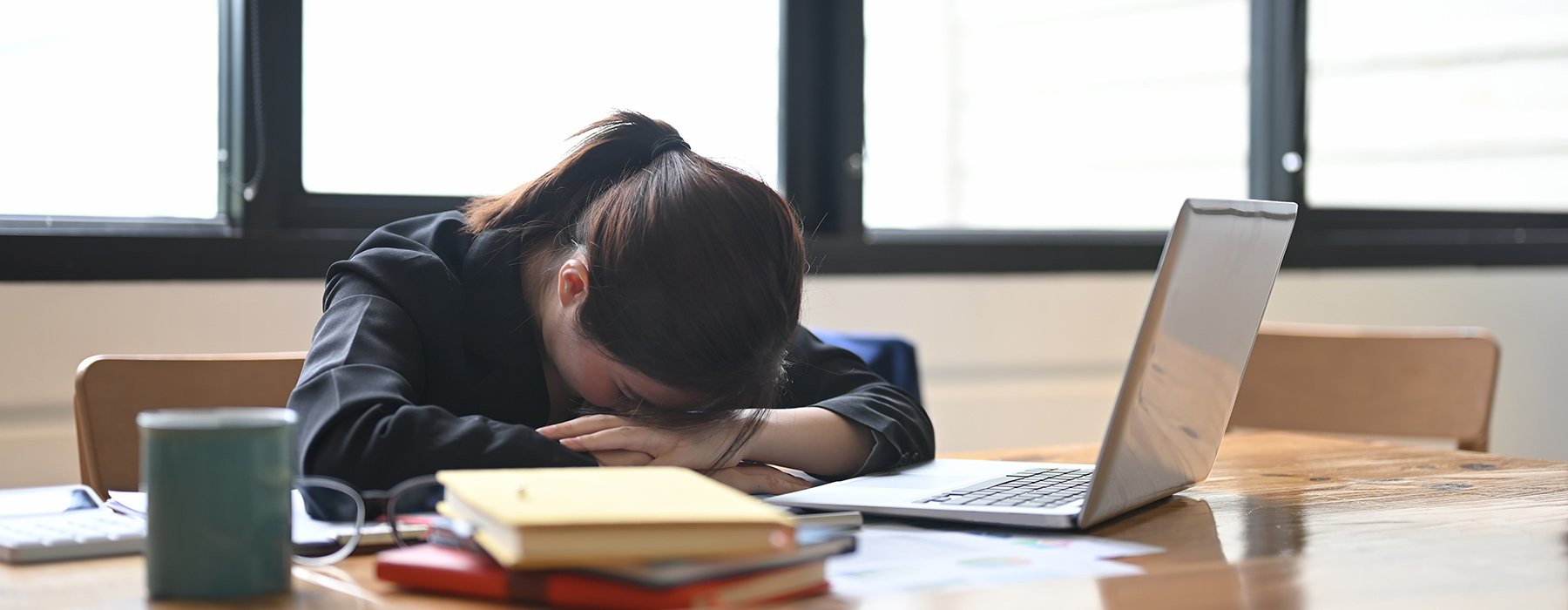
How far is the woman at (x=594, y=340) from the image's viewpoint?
92 cm

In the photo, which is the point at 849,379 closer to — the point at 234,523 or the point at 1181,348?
the point at 1181,348

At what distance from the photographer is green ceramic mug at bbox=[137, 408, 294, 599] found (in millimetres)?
632

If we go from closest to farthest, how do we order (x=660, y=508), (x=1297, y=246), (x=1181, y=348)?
1. (x=660, y=508)
2. (x=1181, y=348)
3. (x=1297, y=246)

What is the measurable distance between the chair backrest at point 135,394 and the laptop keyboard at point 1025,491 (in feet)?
2.17

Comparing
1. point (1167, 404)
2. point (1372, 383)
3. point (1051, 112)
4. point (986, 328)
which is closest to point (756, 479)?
point (1167, 404)

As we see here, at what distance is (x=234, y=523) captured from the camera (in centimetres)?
64

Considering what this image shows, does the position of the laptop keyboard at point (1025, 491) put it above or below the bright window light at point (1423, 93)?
below

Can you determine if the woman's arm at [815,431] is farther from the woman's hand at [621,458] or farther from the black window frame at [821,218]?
the black window frame at [821,218]

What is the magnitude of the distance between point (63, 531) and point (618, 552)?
40cm

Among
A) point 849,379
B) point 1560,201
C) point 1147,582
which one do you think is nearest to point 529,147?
point 849,379

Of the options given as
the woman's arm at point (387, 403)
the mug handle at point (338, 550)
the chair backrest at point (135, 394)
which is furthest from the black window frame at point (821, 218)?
the mug handle at point (338, 550)

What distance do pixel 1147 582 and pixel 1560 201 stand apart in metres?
3.08

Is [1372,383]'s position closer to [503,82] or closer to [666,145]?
[666,145]

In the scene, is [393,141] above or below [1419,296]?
above
